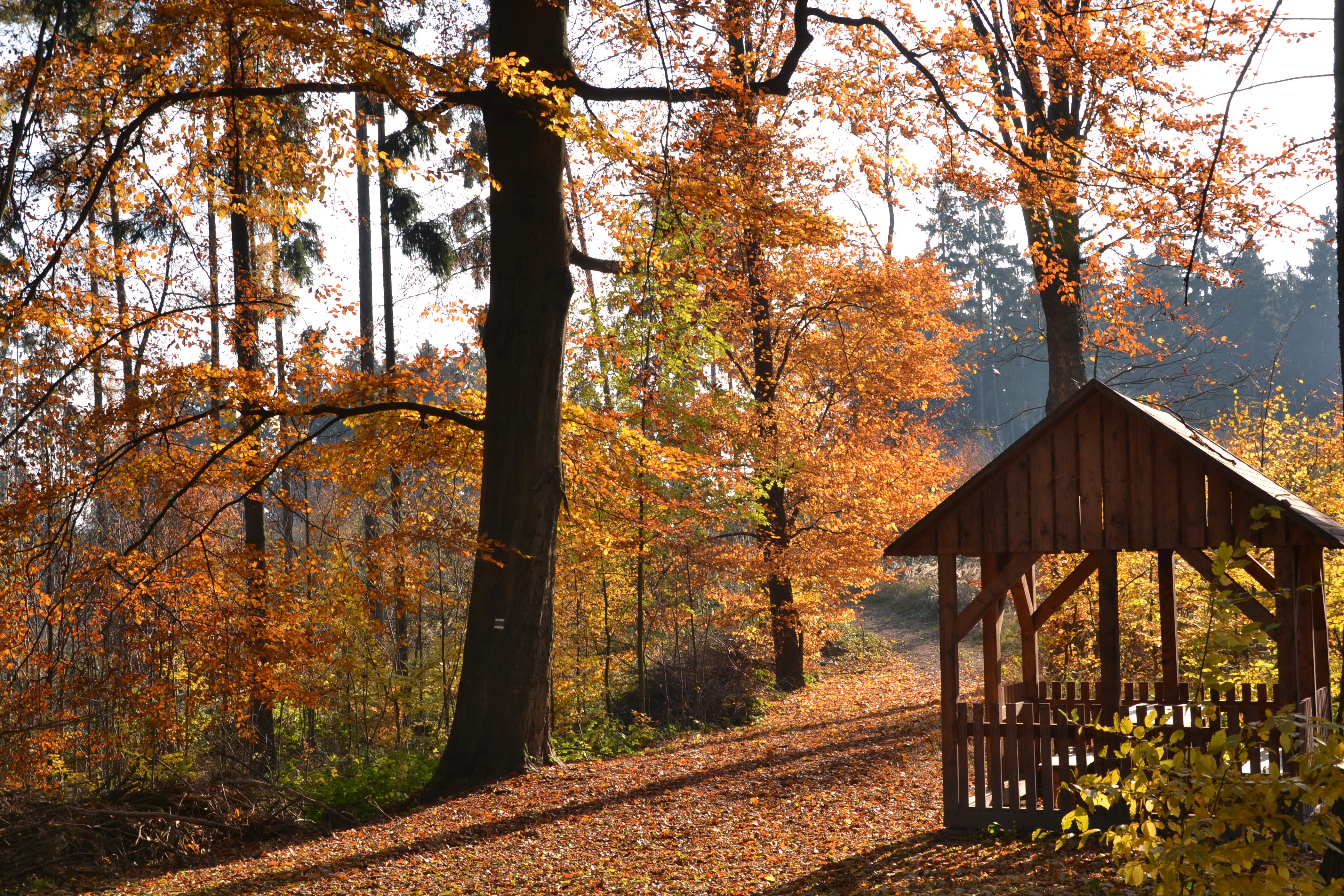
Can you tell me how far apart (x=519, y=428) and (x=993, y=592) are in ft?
15.8

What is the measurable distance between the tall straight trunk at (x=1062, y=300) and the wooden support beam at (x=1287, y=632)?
16.7 ft

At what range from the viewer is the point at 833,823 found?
8.07 m

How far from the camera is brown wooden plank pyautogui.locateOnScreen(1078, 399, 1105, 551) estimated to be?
716 cm

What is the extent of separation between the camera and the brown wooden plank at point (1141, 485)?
22.9ft

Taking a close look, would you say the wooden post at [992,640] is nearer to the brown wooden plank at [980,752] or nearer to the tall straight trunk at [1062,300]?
the brown wooden plank at [980,752]

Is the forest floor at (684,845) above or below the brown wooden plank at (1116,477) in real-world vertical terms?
below

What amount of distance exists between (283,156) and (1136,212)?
31.1 ft

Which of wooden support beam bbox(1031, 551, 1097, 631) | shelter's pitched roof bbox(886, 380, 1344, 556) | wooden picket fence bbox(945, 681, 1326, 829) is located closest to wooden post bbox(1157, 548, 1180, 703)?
wooden support beam bbox(1031, 551, 1097, 631)

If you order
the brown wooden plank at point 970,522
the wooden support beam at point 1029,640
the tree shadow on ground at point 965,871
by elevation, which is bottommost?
the tree shadow on ground at point 965,871

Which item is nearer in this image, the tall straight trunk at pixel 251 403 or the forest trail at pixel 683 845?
the forest trail at pixel 683 845

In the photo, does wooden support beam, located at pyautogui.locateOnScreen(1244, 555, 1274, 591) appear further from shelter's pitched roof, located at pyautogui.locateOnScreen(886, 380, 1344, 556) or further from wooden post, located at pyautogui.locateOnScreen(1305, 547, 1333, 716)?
shelter's pitched roof, located at pyautogui.locateOnScreen(886, 380, 1344, 556)

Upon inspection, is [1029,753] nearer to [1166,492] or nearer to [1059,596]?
[1059,596]

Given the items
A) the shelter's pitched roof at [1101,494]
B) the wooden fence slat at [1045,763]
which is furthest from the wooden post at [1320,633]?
the wooden fence slat at [1045,763]

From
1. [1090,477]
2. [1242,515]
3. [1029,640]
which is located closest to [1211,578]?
[1242,515]
